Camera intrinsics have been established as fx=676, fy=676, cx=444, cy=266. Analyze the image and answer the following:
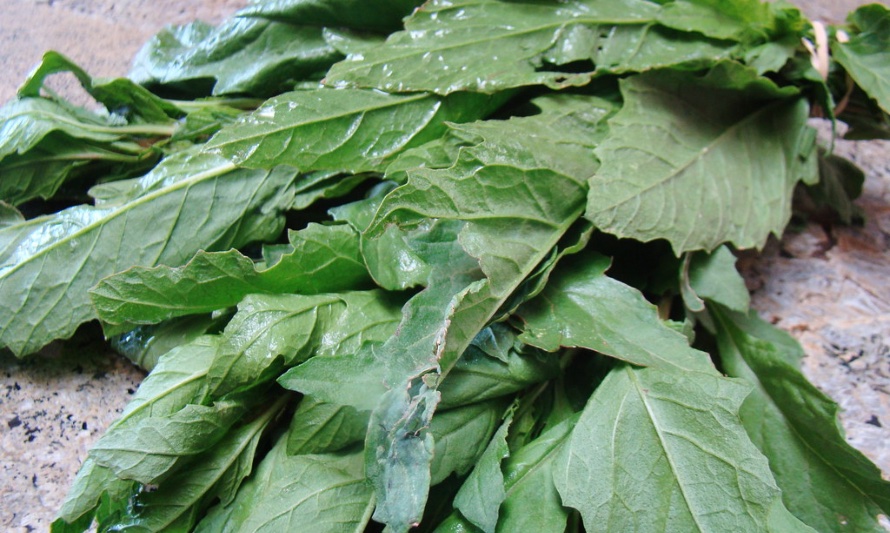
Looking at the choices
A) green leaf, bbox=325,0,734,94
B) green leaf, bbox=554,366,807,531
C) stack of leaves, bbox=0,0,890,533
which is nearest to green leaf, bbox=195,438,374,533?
stack of leaves, bbox=0,0,890,533

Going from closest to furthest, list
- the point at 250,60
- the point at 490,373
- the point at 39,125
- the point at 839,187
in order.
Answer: the point at 490,373 < the point at 39,125 < the point at 250,60 < the point at 839,187

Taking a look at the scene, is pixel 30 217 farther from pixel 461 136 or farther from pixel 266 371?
pixel 461 136

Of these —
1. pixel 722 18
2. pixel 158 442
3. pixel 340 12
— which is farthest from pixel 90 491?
pixel 722 18

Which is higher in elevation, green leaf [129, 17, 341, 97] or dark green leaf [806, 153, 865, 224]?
green leaf [129, 17, 341, 97]

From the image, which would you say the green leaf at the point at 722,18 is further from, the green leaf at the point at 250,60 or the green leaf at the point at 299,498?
the green leaf at the point at 299,498

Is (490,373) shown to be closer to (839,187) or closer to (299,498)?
(299,498)

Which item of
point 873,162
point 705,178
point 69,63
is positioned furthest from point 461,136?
point 873,162

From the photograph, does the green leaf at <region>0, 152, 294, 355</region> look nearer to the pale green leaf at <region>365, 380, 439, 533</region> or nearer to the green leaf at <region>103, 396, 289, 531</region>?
the green leaf at <region>103, 396, 289, 531</region>
